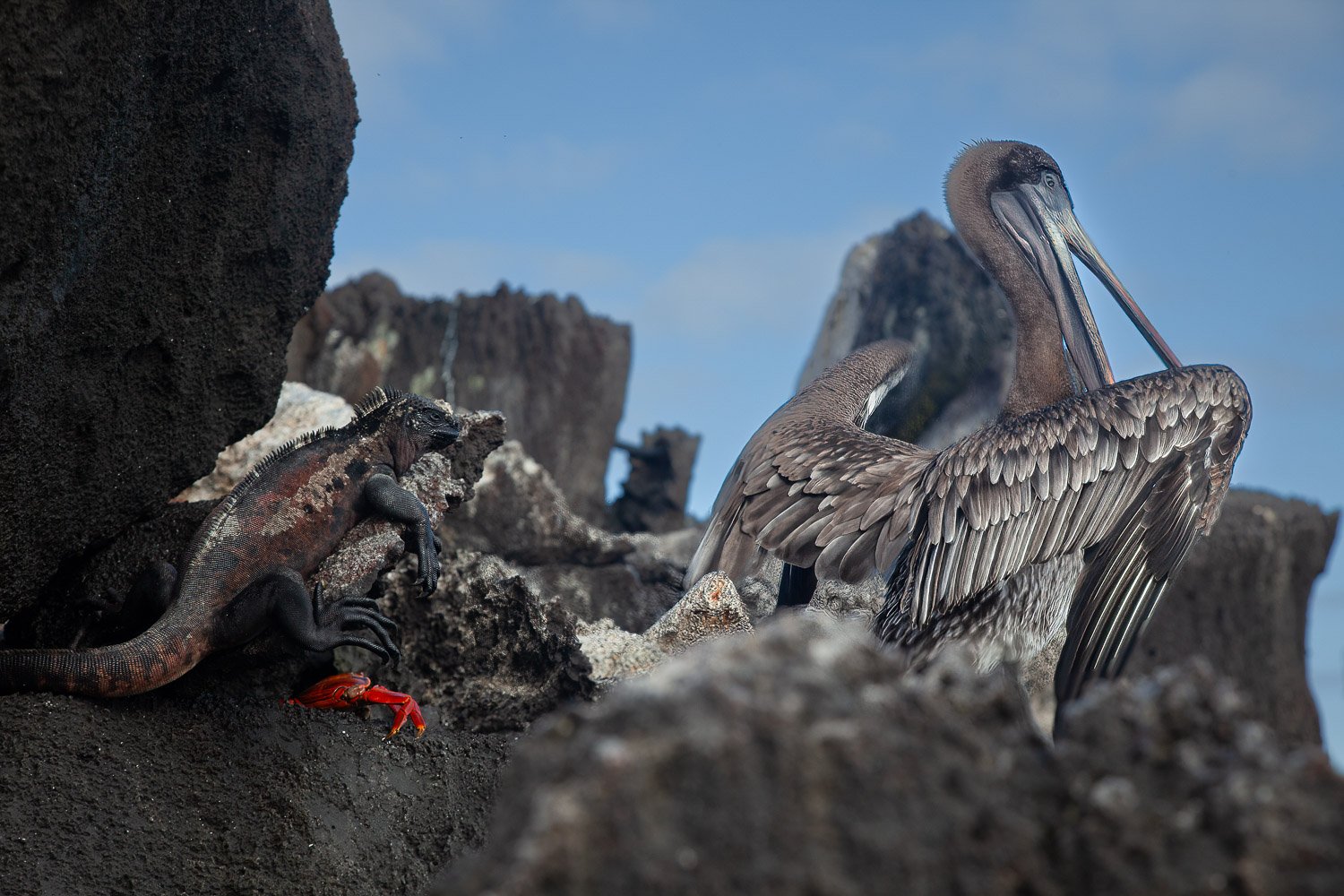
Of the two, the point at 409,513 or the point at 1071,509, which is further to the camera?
the point at 1071,509

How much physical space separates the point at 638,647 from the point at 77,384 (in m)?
2.65

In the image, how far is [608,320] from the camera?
14820mm

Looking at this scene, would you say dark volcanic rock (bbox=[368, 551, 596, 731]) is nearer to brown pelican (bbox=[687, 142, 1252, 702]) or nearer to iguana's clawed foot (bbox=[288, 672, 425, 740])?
iguana's clawed foot (bbox=[288, 672, 425, 740])

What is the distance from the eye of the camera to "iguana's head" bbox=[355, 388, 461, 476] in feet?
16.3

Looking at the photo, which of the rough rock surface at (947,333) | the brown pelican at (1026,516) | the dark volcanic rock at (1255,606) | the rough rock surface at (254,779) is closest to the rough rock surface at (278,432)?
the rough rock surface at (254,779)

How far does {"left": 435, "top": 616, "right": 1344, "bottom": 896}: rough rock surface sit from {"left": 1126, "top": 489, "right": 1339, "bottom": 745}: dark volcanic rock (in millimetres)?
10415

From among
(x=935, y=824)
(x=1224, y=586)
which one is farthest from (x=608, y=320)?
(x=935, y=824)

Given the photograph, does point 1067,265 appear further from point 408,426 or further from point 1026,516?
point 408,426

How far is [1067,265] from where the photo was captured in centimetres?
706

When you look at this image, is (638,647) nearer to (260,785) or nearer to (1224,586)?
(260,785)

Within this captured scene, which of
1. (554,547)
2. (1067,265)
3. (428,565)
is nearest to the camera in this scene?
(428,565)

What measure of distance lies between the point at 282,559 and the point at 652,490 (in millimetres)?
8821

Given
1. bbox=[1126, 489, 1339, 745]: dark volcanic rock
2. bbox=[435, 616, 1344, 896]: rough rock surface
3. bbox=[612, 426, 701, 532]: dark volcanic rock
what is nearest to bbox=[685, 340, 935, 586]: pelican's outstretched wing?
bbox=[435, 616, 1344, 896]: rough rock surface

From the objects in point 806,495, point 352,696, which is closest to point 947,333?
point 806,495
